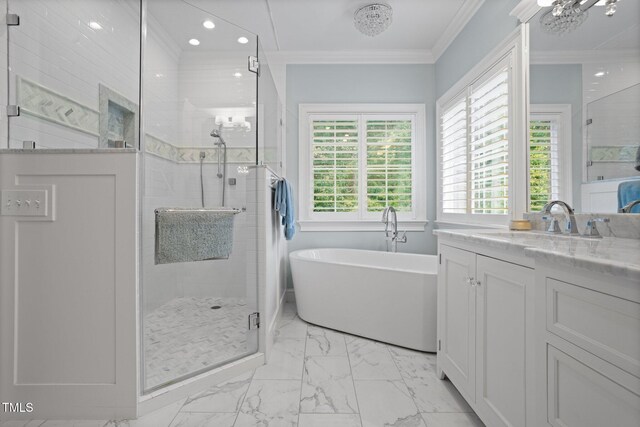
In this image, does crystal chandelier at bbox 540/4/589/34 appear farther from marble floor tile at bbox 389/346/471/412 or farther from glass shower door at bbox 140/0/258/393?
marble floor tile at bbox 389/346/471/412

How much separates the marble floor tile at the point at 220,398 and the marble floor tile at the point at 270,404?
0.14 ft

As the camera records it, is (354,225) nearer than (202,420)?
No

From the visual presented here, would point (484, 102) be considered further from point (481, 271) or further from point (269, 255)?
point (269, 255)

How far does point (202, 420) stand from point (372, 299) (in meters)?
1.38

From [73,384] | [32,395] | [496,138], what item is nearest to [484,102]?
[496,138]

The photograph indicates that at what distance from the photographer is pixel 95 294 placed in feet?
4.68

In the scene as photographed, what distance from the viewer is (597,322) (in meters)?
0.72

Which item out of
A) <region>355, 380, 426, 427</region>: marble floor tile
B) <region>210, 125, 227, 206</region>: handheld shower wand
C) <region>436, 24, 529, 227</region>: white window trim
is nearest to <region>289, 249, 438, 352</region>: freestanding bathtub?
<region>355, 380, 426, 427</region>: marble floor tile

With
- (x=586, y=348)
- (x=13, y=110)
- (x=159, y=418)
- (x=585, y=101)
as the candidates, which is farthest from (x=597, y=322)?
(x=13, y=110)

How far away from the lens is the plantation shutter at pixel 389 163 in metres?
3.36

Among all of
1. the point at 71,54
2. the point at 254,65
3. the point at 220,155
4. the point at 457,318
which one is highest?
the point at 254,65

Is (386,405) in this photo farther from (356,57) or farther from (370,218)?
(356,57)

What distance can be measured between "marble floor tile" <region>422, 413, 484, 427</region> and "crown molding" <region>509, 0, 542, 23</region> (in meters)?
2.28

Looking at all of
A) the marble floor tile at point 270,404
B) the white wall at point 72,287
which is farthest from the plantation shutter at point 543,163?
the white wall at point 72,287
